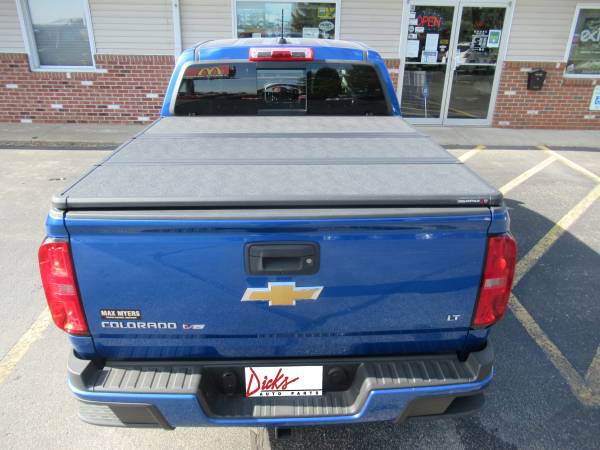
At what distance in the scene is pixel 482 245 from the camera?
1.74 m

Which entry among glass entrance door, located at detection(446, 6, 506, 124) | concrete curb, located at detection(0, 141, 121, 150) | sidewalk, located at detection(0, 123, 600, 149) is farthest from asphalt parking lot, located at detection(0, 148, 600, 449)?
glass entrance door, located at detection(446, 6, 506, 124)

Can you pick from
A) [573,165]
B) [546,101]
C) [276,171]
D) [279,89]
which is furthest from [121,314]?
[546,101]

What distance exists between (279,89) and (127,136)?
21.8 ft

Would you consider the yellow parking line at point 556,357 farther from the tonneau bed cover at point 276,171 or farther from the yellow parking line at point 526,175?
the yellow parking line at point 526,175

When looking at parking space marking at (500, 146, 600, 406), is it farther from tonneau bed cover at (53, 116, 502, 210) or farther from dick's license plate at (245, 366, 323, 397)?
dick's license plate at (245, 366, 323, 397)

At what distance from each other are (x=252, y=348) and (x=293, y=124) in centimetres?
188

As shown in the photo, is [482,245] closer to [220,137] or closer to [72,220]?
[72,220]

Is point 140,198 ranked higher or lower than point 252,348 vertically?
higher

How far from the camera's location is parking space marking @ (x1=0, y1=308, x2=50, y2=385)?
9.76 feet

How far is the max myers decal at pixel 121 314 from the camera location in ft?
5.81

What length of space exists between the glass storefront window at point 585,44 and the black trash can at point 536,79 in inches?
29.5

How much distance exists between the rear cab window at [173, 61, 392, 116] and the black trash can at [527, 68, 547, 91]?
827cm

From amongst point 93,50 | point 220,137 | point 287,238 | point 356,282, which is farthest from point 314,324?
point 93,50

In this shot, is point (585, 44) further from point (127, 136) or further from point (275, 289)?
point (275, 289)
